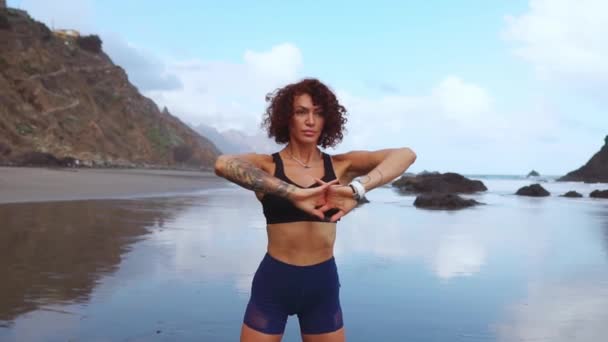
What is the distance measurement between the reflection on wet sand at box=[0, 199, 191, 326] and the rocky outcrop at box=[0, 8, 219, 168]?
24.1 m

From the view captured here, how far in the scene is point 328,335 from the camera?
3.02 meters

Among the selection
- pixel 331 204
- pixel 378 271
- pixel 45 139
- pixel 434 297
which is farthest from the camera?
pixel 45 139

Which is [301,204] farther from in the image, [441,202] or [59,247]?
[441,202]

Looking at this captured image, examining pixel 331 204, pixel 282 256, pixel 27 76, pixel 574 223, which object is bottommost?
pixel 574 223

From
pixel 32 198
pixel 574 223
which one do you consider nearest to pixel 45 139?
pixel 32 198

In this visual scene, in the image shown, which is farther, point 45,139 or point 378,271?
point 45,139

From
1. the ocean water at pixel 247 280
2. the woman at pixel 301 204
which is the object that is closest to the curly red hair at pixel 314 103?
the woman at pixel 301 204

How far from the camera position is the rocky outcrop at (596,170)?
83125 millimetres

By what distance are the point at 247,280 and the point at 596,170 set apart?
92612mm

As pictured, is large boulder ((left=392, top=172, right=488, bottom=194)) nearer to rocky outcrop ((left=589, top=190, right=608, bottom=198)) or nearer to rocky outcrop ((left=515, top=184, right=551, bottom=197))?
rocky outcrop ((left=515, top=184, right=551, bottom=197))

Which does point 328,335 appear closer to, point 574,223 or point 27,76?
point 574,223

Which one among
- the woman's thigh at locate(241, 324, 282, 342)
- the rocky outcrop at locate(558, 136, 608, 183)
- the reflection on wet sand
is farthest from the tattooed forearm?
the rocky outcrop at locate(558, 136, 608, 183)

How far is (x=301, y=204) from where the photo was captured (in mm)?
2738

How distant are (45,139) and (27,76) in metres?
10.6
